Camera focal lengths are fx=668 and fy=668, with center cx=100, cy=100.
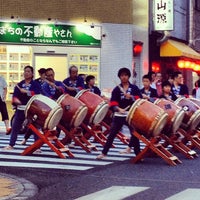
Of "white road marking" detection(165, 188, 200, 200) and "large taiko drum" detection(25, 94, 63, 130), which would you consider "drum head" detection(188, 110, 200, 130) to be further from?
"white road marking" detection(165, 188, 200, 200)

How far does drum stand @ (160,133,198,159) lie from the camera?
560 inches

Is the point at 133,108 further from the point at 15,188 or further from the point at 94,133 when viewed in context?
the point at 15,188

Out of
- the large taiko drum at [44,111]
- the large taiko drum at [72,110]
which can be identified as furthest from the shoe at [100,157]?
the large taiko drum at [44,111]

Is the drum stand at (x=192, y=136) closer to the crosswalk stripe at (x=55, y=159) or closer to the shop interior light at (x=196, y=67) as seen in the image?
the crosswalk stripe at (x=55, y=159)

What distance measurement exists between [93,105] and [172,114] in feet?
7.03

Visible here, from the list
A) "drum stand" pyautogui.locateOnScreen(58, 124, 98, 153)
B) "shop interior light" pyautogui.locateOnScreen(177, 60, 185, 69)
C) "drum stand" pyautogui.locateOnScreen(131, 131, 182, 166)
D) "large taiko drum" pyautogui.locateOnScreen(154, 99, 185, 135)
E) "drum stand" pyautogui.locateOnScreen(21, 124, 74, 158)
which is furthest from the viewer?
"shop interior light" pyautogui.locateOnScreen(177, 60, 185, 69)

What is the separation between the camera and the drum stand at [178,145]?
14234mm

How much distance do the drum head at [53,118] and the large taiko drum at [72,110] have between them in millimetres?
659

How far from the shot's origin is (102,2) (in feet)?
83.7

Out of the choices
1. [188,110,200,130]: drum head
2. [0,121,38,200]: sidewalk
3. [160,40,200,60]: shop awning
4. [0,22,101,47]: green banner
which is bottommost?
[0,121,38,200]: sidewalk

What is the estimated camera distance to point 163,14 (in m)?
27.8

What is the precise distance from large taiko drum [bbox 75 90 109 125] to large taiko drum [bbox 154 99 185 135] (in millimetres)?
1519

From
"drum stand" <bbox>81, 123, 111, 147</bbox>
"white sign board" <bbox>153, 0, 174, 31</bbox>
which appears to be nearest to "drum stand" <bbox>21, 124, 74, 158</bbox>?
"drum stand" <bbox>81, 123, 111, 147</bbox>

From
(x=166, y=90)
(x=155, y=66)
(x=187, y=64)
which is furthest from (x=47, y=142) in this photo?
(x=187, y=64)
